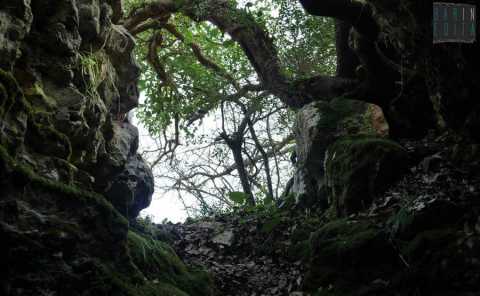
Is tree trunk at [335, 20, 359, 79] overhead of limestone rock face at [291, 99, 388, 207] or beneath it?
overhead

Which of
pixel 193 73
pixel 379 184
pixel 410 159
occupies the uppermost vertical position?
pixel 193 73

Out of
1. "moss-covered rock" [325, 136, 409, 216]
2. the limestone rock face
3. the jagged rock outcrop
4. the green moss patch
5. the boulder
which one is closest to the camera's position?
the jagged rock outcrop

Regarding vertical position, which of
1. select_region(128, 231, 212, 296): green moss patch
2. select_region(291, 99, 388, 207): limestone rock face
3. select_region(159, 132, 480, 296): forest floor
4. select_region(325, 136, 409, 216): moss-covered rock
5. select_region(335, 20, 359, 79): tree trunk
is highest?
select_region(335, 20, 359, 79): tree trunk

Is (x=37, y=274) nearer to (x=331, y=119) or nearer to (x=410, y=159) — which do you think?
(x=410, y=159)

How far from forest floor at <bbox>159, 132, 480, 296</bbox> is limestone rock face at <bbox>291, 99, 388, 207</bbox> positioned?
0.54 meters

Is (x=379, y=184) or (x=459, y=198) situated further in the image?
(x=379, y=184)

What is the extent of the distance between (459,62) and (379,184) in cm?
196

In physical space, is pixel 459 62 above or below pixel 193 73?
below

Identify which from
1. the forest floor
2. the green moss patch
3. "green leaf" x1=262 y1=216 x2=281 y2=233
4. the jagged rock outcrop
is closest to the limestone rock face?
the forest floor

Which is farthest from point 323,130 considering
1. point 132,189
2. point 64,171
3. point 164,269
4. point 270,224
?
point 64,171

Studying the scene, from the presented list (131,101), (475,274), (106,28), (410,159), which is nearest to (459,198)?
(475,274)

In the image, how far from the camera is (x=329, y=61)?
11.7 m

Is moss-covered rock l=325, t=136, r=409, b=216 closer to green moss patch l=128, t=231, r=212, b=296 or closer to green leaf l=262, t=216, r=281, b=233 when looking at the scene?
green leaf l=262, t=216, r=281, b=233

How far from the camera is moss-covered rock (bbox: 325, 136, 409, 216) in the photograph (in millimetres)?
6012
